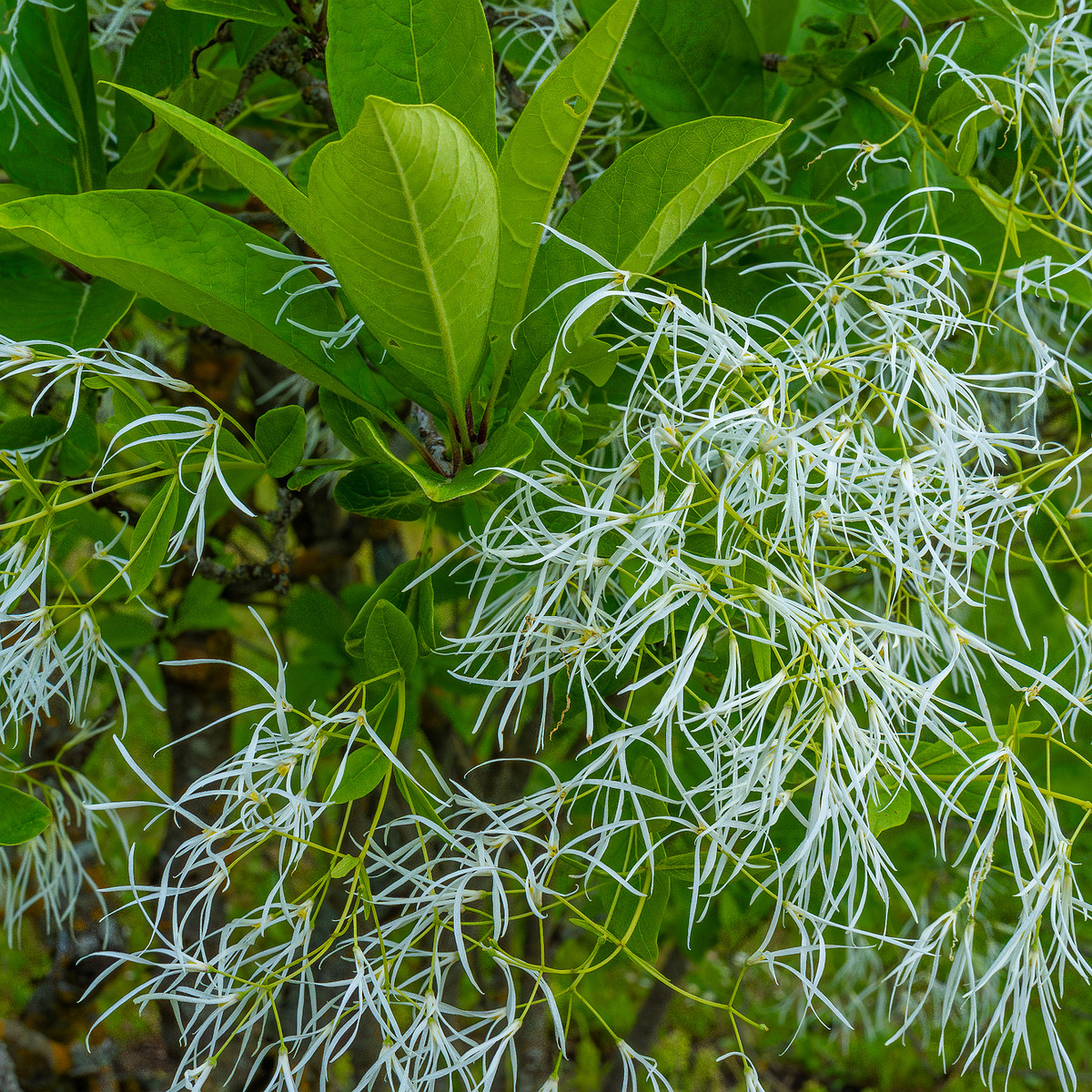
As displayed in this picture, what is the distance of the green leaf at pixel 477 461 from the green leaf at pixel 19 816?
10.9 inches

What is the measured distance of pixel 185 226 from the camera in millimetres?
471

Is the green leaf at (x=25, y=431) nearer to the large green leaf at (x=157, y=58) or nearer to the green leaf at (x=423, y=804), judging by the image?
the large green leaf at (x=157, y=58)

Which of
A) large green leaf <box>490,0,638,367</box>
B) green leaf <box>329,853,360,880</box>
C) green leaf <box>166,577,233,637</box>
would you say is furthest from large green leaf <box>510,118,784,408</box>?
green leaf <box>166,577,233,637</box>

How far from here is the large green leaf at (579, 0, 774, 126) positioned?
0.63 meters

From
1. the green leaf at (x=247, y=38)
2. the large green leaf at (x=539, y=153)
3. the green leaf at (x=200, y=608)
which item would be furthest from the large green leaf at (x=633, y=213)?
the green leaf at (x=200, y=608)

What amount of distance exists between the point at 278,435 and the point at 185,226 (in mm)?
109

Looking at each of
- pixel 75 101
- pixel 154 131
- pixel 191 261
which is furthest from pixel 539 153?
pixel 75 101

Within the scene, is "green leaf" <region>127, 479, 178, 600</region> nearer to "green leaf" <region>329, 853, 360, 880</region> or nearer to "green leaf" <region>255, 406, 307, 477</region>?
"green leaf" <region>255, 406, 307, 477</region>

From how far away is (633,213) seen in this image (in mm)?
469

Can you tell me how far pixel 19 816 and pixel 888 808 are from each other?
453 millimetres

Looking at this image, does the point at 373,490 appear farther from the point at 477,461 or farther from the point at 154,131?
the point at 154,131

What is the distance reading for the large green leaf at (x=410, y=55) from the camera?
0.46 meters

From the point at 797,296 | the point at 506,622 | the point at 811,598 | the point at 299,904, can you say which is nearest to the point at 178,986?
the point at 299,904

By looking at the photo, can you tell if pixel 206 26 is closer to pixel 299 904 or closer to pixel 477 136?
pixel 477 136
